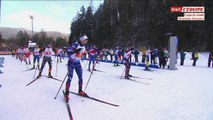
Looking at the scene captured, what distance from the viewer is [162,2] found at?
143 ft

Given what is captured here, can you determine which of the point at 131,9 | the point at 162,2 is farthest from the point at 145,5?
the point at 162,2

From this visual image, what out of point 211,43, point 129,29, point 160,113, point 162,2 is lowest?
point 160,113

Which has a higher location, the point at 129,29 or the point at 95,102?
the point at 129,29

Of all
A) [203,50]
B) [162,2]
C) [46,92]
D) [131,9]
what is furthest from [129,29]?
[46,92]

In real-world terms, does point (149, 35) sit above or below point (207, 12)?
below

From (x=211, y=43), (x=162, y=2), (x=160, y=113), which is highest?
(x=162, y=2)

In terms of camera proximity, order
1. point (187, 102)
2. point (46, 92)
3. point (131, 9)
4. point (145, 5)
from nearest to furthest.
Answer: point (187, 102) < point (46, 92) < point (145, 5) < point (131, 9)

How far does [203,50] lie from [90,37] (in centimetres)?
3567

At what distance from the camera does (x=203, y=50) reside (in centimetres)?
3588

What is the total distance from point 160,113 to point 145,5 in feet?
169

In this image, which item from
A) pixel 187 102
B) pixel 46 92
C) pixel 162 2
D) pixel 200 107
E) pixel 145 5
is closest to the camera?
pixel 200 107

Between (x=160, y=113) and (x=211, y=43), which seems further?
(x=211, y=43)

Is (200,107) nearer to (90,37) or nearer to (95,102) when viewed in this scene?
(95,102)

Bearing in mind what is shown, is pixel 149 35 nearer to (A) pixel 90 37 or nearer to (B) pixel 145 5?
(B) pixel 145 5
